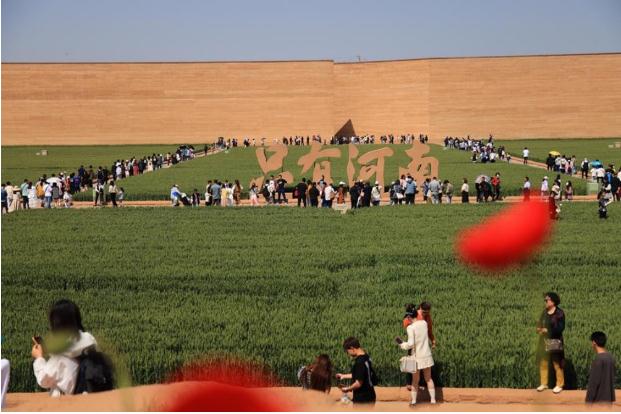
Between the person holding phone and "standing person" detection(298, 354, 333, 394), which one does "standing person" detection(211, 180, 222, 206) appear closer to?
the person holding phone

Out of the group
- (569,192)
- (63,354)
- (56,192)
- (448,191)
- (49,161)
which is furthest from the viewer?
(49,161)

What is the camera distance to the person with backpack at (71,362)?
364 cm

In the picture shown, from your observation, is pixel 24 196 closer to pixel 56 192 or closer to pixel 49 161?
pixel 56 192

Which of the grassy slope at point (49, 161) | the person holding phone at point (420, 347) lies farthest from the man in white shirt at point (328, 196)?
the person holding phone at point (420, 347)

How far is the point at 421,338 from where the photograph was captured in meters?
6.49

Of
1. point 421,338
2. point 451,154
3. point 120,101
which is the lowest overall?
point 421,338

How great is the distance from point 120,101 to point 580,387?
6332cm

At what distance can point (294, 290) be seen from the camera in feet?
37.6

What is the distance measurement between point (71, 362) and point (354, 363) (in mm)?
2513

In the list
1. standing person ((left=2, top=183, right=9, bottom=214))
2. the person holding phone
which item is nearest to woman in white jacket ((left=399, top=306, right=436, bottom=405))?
the person holding phone

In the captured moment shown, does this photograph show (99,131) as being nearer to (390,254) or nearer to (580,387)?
(390,254)

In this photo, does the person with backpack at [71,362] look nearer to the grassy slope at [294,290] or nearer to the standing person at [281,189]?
the grassy slope at [294,290]

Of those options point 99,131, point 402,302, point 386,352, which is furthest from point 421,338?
point 99,131

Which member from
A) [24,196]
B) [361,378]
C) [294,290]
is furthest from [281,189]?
[361,378]
